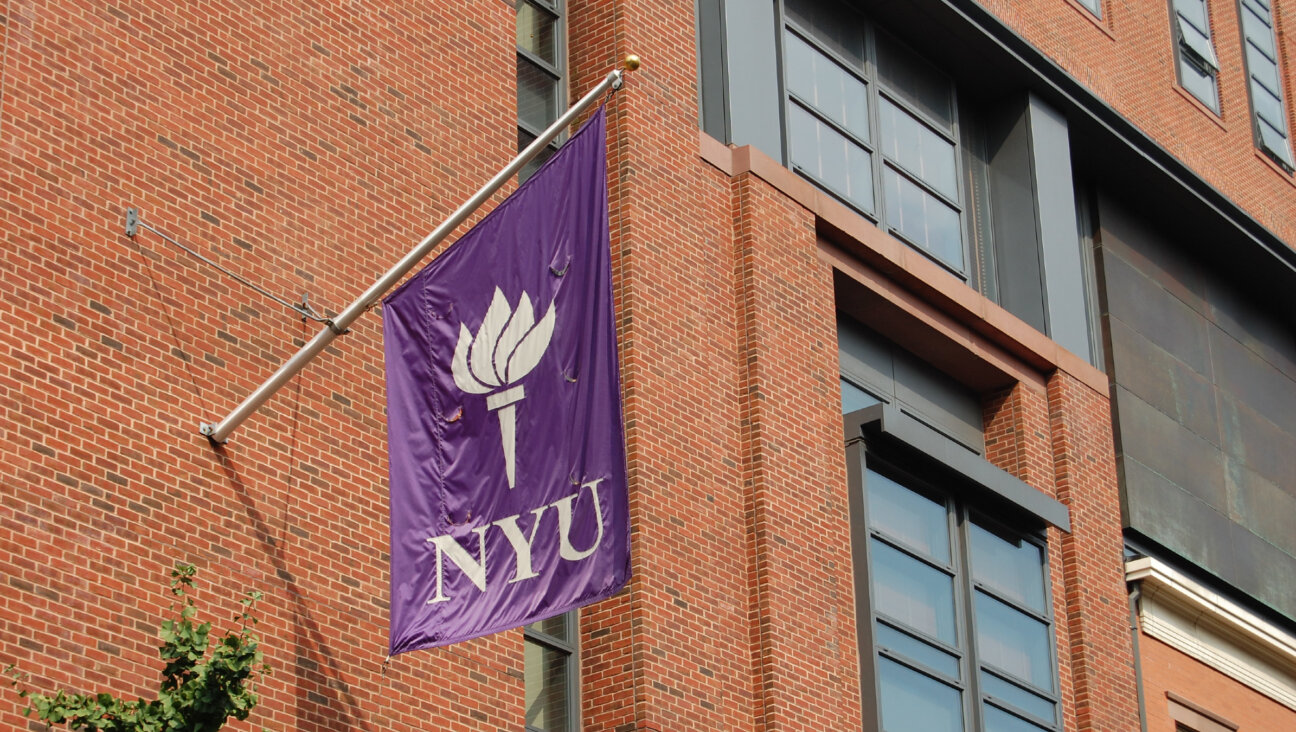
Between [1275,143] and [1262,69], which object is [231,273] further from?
[1262,69]

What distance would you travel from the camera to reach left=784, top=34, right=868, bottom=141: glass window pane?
22.9 meters

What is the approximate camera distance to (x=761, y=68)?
21562 millimetres

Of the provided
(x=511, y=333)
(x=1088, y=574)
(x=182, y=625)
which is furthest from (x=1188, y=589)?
(x=182, y=625)

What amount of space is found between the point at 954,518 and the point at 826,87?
16.9 feet

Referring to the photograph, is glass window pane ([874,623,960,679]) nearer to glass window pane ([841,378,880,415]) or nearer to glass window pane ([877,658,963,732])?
glass window pane ([877,658,963,732])

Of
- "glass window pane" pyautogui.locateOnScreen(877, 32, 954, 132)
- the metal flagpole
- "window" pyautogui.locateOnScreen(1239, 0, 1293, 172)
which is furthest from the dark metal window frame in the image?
"window" pyautogui.locateOnScreen(1239, 0, 1293, 172)

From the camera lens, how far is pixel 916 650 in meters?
20.3

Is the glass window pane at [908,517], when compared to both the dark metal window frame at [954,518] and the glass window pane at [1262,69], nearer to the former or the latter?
the dark metal window frame at [954,518]

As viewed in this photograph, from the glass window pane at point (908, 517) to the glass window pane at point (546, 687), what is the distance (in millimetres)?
4155

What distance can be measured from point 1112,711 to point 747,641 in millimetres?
6443

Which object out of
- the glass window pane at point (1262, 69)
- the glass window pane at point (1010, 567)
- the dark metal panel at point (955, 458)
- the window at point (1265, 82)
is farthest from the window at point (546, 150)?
the glass window pane at point (1262, 69)

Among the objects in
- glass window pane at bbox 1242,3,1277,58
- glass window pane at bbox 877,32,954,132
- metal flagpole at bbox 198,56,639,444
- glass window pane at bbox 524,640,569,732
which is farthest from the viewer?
glass window pane at bbox 1242,3,1277,58

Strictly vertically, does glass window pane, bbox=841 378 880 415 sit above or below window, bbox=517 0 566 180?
below

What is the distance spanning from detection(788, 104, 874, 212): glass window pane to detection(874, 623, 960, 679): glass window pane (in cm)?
522
